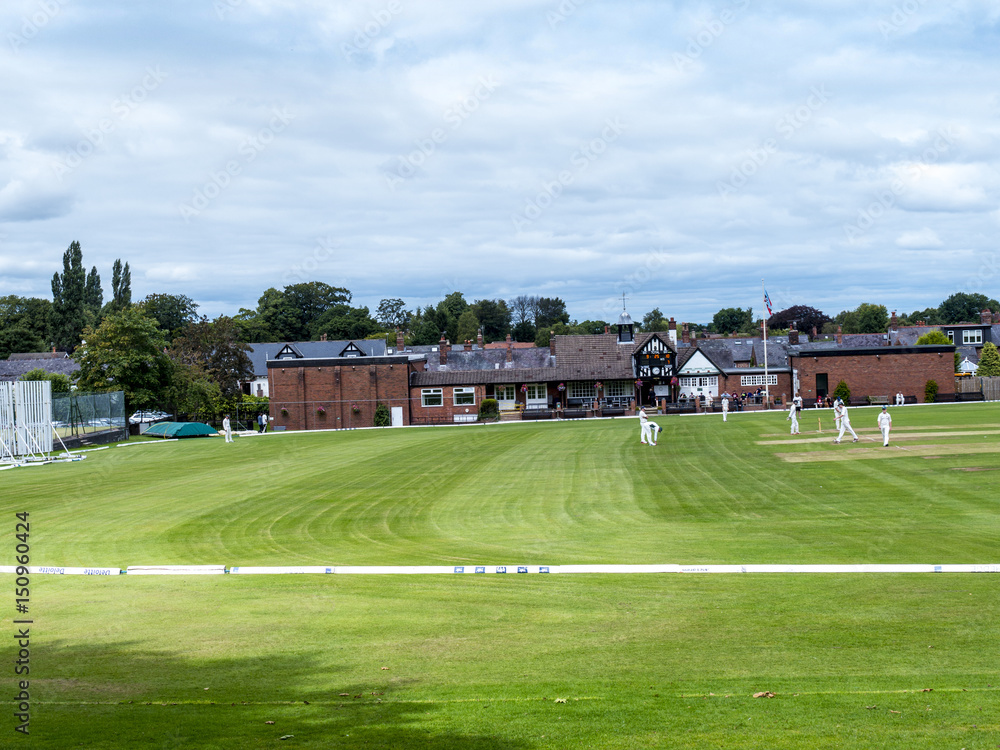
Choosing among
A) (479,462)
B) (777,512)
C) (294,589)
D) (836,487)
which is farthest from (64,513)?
(836,487)

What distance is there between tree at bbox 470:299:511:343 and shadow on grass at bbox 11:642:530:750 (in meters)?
153

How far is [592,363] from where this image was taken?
249 feet

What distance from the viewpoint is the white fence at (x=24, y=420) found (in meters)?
39.2

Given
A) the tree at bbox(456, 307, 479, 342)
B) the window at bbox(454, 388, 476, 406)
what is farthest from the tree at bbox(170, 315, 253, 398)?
the tree at bbox(456, 307, 479, 342)

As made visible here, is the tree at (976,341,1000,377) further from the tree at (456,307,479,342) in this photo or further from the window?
the tree at (456,307,479,342)

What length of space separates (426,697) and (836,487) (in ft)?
53.1

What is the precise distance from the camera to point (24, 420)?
3988 cm

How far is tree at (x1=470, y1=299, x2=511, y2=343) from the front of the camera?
531ft

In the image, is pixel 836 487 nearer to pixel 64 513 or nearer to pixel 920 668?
pixel 920 668

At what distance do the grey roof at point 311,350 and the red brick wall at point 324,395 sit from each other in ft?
88.9

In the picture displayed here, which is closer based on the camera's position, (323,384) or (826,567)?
(826,567)

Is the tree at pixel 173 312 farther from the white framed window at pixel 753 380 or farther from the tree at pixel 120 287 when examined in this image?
the white framed window at pixel 753 380

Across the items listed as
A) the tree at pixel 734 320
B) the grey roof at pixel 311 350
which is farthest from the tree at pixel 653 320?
the grey roof at pixel 311 350

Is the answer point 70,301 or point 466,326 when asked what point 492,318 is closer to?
point 466,326
